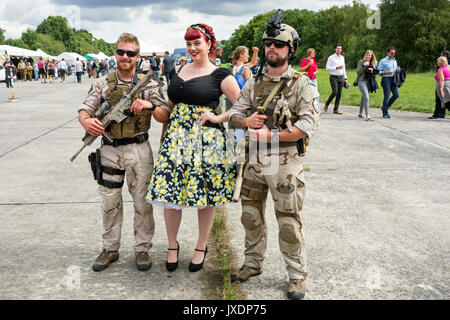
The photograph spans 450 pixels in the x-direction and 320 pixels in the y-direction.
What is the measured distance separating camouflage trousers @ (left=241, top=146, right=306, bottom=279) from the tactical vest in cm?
93

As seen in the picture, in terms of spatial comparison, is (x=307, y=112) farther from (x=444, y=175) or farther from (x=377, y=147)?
(x=377, y=147)

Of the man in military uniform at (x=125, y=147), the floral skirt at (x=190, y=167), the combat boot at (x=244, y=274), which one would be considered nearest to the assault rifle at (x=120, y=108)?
the man in military uniform at (x=125, y=147)

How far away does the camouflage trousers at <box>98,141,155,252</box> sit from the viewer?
3.24m

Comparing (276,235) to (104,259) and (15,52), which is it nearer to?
(104,259)

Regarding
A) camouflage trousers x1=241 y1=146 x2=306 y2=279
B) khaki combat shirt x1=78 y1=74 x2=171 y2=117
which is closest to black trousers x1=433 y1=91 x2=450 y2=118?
camouflage trousers x1=241 y1=146 x2=306 y2=279

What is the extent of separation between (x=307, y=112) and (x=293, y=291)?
4.11 feet

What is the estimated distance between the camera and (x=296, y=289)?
9.46ft

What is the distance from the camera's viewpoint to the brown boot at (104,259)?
129 inches

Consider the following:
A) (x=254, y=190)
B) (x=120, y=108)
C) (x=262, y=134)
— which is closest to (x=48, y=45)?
(x=120, y=108)

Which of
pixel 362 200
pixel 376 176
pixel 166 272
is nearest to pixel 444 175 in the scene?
pixel 376 176

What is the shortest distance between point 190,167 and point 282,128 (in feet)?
2.52

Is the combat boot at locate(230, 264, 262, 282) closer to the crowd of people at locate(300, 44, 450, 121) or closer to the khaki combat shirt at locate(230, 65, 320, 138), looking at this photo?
the khaki combat shirt at locate(230, 65, 320, 138)

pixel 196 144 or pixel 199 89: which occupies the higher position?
pixel 199 89

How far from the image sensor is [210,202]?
3084 millimetres
